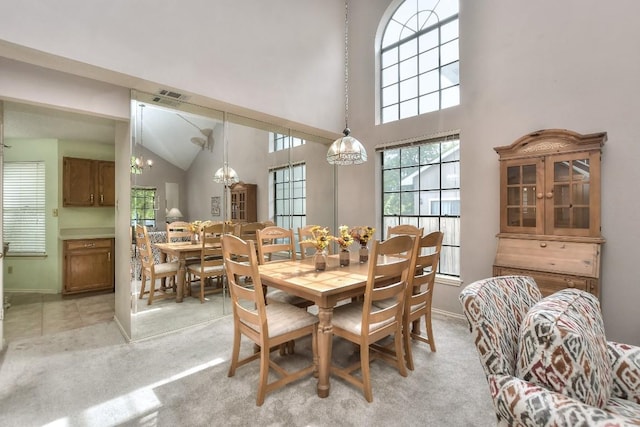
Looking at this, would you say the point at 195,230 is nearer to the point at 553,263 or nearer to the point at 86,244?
the point at 86,244

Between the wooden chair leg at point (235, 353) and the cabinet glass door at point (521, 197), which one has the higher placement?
the cabinet glass door at point (521, 197)

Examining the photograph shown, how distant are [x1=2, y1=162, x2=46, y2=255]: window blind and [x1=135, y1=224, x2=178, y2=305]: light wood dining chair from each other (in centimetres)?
270

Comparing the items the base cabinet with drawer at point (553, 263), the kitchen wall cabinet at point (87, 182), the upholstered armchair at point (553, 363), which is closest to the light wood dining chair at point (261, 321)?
the upholstered armchair at point (553, 363)

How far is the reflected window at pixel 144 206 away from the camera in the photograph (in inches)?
115

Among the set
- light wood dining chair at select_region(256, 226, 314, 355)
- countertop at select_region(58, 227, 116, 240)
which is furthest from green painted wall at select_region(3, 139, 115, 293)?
light wood dining chair at select_region(256, 226, 314, 355)

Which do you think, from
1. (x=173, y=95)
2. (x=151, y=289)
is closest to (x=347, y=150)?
(x=173, y=95)

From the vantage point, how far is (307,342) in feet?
9.09

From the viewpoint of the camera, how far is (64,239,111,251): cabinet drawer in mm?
4172

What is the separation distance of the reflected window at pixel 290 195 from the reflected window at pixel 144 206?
1658mm

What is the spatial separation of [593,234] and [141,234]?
4.08m

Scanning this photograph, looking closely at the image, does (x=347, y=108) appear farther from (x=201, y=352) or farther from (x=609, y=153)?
(x=201, y=352)

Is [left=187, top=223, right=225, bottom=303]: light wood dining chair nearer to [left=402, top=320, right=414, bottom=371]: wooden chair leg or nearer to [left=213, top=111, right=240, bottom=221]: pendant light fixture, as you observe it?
[left=213, top=111, right=240, bottom=221]: pendant light fixture

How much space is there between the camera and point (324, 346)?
197cm

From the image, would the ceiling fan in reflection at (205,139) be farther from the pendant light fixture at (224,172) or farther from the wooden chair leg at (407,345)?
the wooden chair leg at (407,345)
